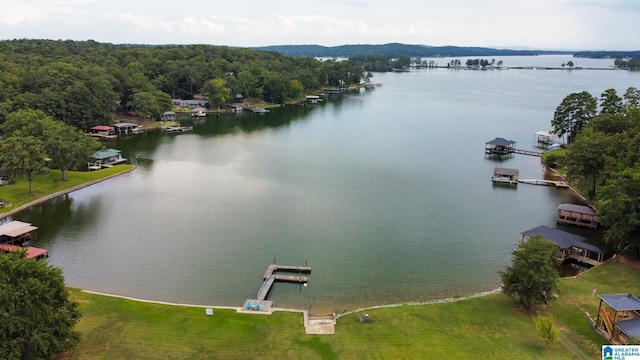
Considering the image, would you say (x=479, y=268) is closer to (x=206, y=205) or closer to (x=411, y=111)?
(x=206, y=205)

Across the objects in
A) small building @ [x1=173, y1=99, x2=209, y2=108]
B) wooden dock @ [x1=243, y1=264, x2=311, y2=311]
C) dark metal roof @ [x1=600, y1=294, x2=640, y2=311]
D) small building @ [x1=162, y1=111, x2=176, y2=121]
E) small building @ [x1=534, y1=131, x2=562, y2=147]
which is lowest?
wooden dock @ [x1=243, y1=264, x2=311, y2=311]

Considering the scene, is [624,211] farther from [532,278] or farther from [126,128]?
[126,128]

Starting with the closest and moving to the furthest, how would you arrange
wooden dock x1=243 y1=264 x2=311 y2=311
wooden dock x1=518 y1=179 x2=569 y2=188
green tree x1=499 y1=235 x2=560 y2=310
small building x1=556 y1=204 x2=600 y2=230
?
green tree x1=499 y1=235 x2=560 y2=310 → wooden dock x1=243 y1=264 x2=311 y2=311 → small building x1=556 y1=204 x2=600 y2=230 → wooden dock x1=518 y1=179 x2=569 y2=188

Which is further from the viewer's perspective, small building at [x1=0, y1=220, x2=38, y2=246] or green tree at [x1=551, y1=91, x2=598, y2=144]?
green tree at [x1=551, y1=91, x2=598, y2=144]

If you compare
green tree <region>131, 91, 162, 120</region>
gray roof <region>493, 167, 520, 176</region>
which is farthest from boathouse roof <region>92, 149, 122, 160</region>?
gray roof <region>493, 167, 520, 176</region>

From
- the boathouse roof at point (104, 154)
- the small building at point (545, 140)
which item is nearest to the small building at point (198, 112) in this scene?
the boathouse roof at point (104, 154)

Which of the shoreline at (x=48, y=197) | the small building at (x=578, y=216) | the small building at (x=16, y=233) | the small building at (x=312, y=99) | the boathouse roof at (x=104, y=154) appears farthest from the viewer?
the small building at (x=312, y=99)

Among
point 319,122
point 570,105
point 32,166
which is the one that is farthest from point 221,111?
point 570,105

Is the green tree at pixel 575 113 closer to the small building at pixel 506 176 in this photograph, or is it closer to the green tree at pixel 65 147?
the small building at pixel 506 176

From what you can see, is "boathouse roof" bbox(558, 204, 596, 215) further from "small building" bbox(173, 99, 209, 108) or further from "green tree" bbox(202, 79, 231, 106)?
"small building" bbox(173, 99, 209, 108)
